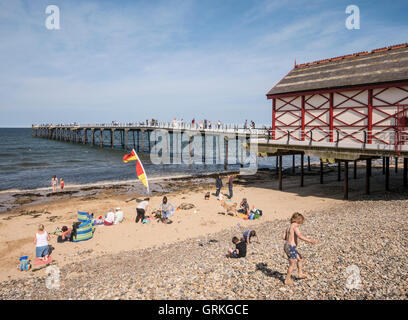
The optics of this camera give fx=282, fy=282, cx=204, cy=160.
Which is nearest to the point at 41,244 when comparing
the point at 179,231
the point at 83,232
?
the point at 83,232

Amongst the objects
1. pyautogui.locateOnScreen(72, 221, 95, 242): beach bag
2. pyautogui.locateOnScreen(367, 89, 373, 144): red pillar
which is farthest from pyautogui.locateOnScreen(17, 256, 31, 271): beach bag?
pyautogui.locateOnScreen(367, 89, 373, 144): red pillar

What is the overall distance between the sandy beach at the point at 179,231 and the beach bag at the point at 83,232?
0.94ft

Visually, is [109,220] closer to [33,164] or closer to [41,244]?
[41,244]

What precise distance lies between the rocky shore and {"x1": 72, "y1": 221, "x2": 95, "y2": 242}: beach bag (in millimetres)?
2065

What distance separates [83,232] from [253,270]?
7.87 metres

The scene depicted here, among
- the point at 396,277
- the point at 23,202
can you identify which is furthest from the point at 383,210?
the point at 23,202

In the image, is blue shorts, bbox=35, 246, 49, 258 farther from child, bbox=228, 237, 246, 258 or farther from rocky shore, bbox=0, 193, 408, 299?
child, bbox=228, 237, 246, 258

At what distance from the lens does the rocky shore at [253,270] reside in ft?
20.1

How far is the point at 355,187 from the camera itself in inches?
802

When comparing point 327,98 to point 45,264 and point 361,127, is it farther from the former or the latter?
point 45,264

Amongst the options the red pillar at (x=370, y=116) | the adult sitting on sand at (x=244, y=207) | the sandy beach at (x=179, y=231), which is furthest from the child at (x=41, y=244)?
the red pillar at (x=370, y=116)

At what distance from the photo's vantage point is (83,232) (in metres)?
11.9

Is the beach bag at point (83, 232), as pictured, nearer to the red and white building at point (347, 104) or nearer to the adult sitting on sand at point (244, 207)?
the adult sitting on sand at point (244, 207)
